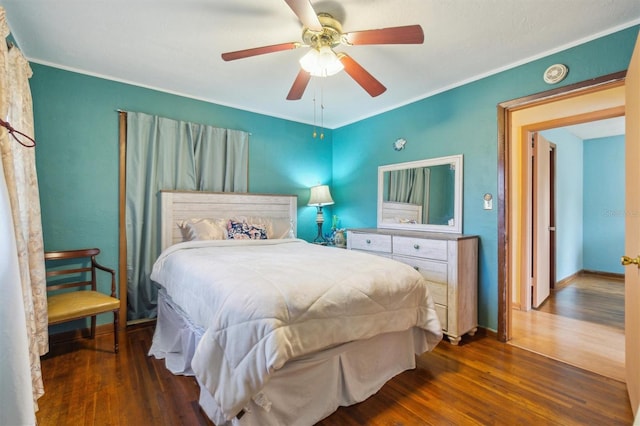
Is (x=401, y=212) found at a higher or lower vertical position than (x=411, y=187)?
lower

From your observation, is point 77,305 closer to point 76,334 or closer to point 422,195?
point 76,334

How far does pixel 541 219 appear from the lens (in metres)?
3.71

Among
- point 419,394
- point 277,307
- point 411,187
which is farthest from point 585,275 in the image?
point 277,307

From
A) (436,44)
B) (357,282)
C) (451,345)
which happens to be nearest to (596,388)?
(451,345)

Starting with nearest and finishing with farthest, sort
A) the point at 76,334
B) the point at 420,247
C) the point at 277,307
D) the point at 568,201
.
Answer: the point at 277,307, the point at 76,334, the point at 420,247, the point at 568,201

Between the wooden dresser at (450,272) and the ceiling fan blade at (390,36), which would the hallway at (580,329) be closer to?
the wooden dresser at (450,272)

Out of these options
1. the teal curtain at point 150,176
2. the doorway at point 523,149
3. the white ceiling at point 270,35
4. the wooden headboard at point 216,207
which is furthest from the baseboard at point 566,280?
the teal curtain at point 150,176

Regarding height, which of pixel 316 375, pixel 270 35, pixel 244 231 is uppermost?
pixel 270 35

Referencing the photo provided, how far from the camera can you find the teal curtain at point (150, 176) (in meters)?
2.96

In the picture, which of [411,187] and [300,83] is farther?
[411,187]

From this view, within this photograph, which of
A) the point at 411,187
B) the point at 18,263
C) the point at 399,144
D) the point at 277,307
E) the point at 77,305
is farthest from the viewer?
the point at 399,144

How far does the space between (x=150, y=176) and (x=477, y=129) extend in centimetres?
327

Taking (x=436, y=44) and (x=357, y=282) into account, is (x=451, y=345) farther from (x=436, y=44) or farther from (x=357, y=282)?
(x=436, y=44)

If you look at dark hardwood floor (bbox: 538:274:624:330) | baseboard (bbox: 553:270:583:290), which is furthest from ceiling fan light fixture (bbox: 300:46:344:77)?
baseboard (bbox: 553:270:583:290)
